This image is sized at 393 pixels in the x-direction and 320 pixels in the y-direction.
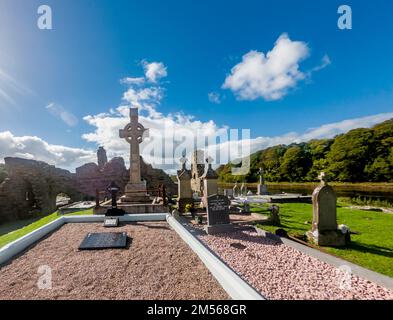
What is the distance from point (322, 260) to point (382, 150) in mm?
54439

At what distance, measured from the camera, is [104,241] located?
5703mm

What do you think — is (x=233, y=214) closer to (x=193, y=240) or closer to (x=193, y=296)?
(x=193, y=240)

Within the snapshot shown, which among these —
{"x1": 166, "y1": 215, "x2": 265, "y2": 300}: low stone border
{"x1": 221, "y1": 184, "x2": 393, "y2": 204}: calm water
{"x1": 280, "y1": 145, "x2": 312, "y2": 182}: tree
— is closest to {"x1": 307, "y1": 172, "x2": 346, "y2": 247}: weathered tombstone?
{"x1": 166, "y1": 215, "x2": 265, "y2": 300}: low stone border

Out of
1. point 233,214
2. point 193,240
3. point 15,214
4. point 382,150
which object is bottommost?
point 15,214

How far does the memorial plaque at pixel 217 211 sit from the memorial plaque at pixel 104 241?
12.1 ft

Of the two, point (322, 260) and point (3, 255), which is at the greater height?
point (3, 255)

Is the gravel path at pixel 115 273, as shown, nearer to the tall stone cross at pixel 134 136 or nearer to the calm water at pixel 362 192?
the tall stone cross at pixel 134 136

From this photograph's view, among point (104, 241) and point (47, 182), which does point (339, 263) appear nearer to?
point (104, 241)

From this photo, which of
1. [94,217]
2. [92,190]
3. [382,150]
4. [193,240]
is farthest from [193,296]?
[382,150]

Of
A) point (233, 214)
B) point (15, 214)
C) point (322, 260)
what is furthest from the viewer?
point (15, 214)
